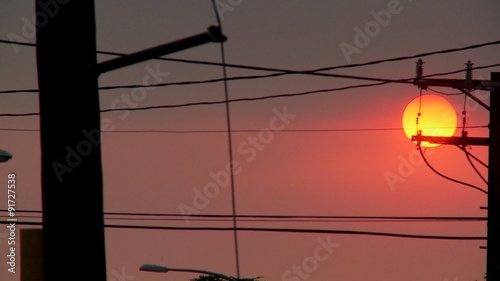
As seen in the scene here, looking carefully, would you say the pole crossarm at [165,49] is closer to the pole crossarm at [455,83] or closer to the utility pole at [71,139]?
the utility pole at [71,139]

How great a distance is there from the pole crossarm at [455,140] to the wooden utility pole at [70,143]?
11.0 meters

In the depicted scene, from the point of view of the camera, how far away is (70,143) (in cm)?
980

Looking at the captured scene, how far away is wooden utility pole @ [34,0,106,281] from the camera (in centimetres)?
975

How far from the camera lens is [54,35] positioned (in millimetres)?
9953

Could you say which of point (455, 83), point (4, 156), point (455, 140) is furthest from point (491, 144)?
point (4, 156)

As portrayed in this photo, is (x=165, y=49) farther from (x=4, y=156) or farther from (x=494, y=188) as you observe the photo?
(x=494, y=188)

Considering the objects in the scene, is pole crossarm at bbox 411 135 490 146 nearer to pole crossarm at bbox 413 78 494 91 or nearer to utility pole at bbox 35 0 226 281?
pole crossarm at bbox 413 78 494 91

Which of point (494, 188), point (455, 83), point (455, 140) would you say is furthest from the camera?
point (455, 140)

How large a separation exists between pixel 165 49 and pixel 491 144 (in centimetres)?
969

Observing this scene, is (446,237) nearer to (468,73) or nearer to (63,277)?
(468,73)

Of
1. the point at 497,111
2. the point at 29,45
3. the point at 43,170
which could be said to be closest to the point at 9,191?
the point at 29,45

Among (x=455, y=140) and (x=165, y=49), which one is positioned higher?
(x=165, y=49)

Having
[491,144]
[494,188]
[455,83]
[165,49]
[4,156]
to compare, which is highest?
[455,83]

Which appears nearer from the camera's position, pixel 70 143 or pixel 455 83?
pixel 70 143
